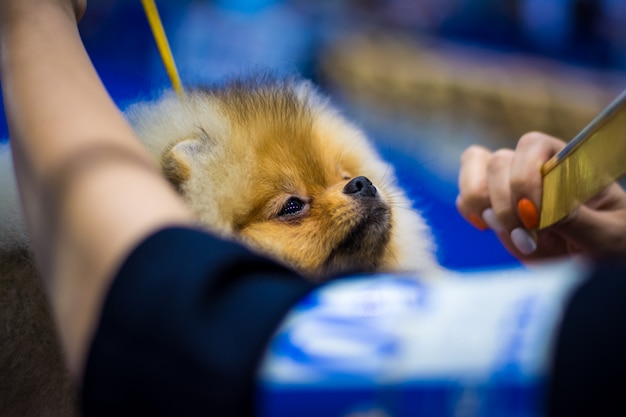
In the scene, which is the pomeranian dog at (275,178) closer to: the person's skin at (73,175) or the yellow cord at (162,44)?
the yellow cord at (162,44)

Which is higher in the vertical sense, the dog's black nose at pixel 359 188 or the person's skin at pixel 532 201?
the person's skin at pixel 532 201

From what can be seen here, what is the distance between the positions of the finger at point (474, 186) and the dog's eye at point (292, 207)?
0.17 metres

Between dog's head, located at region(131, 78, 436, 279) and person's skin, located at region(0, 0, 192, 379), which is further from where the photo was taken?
dog's head, located at region(131, 78, 436, 279)

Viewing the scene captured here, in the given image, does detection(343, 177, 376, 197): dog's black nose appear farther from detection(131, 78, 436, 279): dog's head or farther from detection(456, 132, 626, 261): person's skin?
detection(456, 132, 626, 261): person's skin

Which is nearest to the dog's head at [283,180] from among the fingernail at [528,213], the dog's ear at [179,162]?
the dog's ear at [179,162]

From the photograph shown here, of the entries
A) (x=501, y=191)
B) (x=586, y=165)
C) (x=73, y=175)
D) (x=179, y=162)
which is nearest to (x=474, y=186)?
(x=501, y=191)

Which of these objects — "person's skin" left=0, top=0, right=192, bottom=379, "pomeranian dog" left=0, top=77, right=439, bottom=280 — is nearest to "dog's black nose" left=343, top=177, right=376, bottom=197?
"pomeranian dog" left=0, top=77, right=439, bottom=280

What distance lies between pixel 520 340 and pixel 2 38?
35cm

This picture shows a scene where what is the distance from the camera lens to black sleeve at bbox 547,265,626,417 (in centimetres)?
22

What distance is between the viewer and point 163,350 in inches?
10.7

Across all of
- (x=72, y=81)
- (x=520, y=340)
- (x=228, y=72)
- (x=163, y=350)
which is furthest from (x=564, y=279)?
(x=228, y=72)

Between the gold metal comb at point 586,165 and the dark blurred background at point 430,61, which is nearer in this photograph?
the gold metal comb at point 586,165

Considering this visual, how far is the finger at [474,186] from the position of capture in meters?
0.66

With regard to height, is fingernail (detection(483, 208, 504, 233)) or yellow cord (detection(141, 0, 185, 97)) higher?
fingernail (detection(483, 208, 504, 233))
